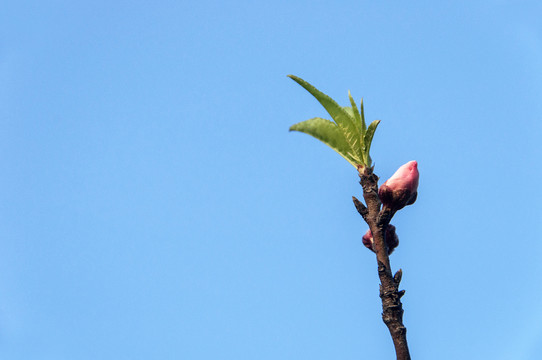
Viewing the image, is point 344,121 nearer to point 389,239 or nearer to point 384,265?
point 389,239

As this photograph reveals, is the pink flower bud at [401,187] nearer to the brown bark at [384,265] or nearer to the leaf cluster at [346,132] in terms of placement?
the brown bark at [384,265]

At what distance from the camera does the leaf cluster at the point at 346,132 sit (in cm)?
401

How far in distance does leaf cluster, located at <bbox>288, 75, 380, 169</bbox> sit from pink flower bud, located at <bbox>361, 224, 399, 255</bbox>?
473 mm

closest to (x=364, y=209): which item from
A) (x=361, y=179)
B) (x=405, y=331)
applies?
(x=361, y=179)

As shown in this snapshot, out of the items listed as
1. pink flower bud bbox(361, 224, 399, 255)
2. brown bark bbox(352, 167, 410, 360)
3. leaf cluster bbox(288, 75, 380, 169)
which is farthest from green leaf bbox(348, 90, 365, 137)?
pink flower bud bbox(361, 224, 399, 255)

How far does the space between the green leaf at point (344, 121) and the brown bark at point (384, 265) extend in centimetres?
15

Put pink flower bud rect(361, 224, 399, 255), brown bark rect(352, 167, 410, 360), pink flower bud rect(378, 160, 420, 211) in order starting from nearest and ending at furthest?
1. brown bark rect(352, 167, 410, 360)
2. pink flower bud rect(378, 160, 420, 211)
3. pink flower bud rect(361, 224, 399, 255)

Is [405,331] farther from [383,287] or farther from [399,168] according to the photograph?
[399,168]

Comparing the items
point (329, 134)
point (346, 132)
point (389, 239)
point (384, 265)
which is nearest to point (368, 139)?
point (346, 132)

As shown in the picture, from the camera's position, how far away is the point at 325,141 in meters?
4.02

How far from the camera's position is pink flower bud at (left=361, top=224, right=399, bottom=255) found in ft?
13.6

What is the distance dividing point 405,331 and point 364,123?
55.0 inches

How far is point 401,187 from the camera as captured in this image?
402 centimetres

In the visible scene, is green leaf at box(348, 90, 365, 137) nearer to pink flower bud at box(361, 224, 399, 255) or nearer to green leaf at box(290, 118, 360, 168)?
green leaf at box(290, 118, 360, 168)
